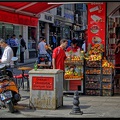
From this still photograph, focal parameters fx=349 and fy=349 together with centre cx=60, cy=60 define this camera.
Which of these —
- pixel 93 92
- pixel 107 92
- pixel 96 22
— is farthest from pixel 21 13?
pixel 107 92

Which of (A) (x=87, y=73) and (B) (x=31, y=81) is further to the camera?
(A) (x=87, y=73)

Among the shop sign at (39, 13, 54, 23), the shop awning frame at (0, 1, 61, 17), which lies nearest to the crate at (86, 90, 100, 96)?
the shop awning frame at (0, 1, 61, 17)

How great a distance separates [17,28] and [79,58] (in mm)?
18990

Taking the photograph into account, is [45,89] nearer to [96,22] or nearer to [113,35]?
→ [96,22]

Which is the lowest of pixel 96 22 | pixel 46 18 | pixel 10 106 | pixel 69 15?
pixel 10 106

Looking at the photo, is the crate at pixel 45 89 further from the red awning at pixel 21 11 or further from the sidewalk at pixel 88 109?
the red awning at pixel 21 11

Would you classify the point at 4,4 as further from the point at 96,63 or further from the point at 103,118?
the point at 103,118

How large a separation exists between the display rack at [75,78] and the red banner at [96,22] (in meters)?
1.14

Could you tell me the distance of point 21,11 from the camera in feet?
44.7

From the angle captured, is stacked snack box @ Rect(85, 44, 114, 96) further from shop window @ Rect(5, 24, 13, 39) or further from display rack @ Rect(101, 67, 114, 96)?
shop window @ Rect(5, 24, 13, 39)

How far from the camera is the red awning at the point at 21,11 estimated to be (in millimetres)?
12039

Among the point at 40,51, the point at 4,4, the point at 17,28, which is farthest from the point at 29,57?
the point at 4,4

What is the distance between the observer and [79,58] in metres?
11.8

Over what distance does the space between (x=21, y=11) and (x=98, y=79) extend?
13.9ft
